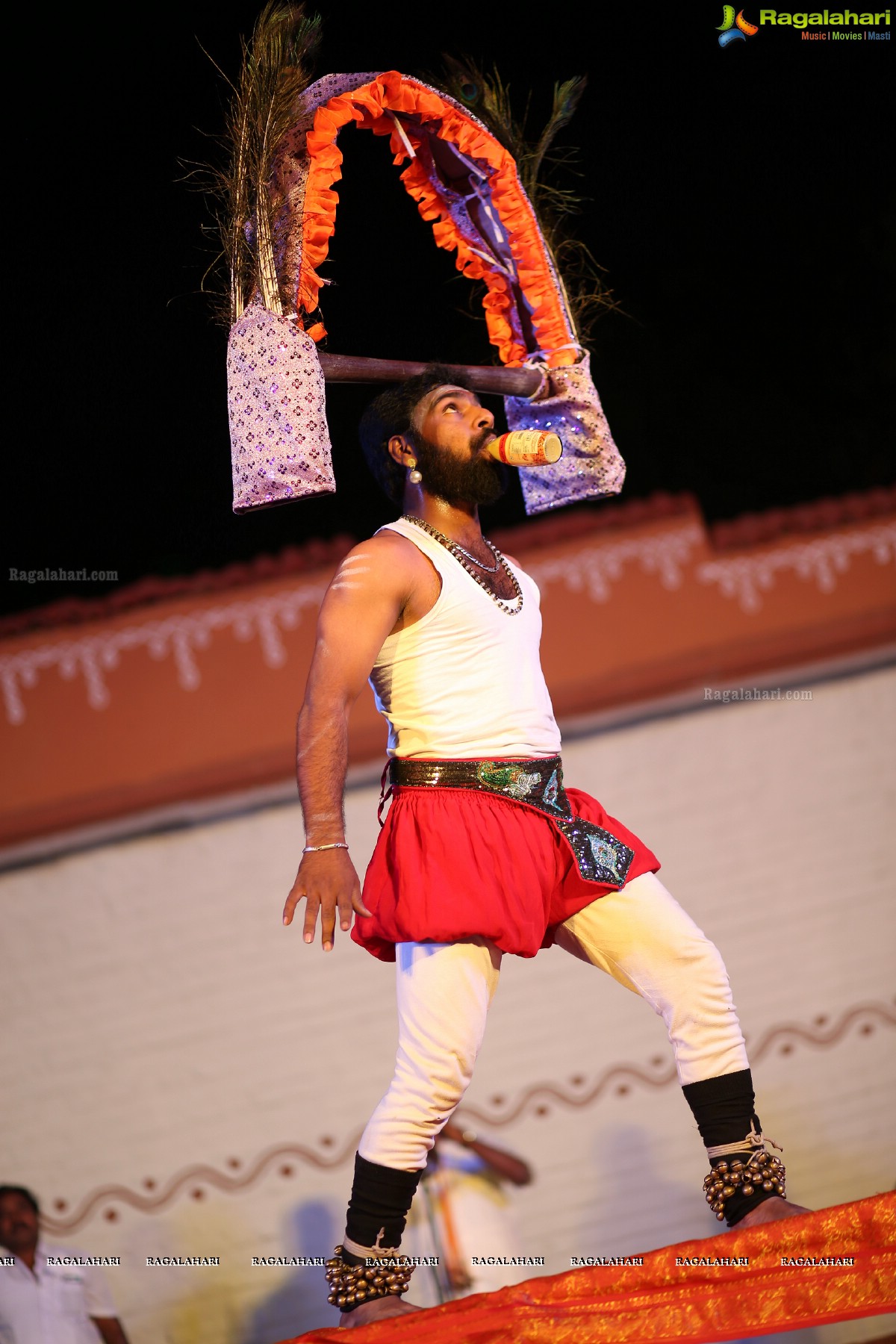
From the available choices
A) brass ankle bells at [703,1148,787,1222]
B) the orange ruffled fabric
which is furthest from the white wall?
brass ankle bells at [703,1148,787,1222]

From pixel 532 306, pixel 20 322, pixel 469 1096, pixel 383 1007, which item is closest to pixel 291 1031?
pixel 383 1007

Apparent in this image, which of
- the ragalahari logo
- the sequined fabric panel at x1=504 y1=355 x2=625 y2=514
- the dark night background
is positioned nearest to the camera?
the sequined fabric panel at x1=504 y1=355 x2=625 y2=514

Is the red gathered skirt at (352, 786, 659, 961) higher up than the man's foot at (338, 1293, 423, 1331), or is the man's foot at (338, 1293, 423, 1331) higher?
the red gathered skirt at (352, 786, 659, 961)

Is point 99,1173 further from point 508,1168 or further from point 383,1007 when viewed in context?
point 508,1168

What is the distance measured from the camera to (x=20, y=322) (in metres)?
3.77

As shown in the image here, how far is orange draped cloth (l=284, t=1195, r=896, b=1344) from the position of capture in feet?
6.04

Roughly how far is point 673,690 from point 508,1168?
1994 millimetres

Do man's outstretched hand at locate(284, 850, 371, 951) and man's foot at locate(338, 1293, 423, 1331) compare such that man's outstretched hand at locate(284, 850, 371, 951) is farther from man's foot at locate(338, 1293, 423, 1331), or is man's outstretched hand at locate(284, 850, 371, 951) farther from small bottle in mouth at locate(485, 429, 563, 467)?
small bottle in mouth at locate(485, 429, 563, 467)

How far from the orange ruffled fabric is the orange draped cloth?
5.73ft

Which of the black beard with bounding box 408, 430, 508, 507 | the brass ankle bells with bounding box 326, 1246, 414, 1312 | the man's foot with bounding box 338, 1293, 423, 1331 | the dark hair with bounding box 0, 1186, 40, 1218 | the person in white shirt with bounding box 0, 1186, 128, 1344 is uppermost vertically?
the black beard with bounding box 408, 430, 508, 507

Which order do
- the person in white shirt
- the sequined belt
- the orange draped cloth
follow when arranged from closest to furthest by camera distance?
the orange draped cloth
the sequined belt
the person in white shirt

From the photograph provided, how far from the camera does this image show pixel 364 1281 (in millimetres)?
1968

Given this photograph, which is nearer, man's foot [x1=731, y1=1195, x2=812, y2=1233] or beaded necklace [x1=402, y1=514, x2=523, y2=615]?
man's foot [x1=731, y1=1195, x2=812, y2=1233]

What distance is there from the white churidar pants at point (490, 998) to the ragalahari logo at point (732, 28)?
3.31 metres
